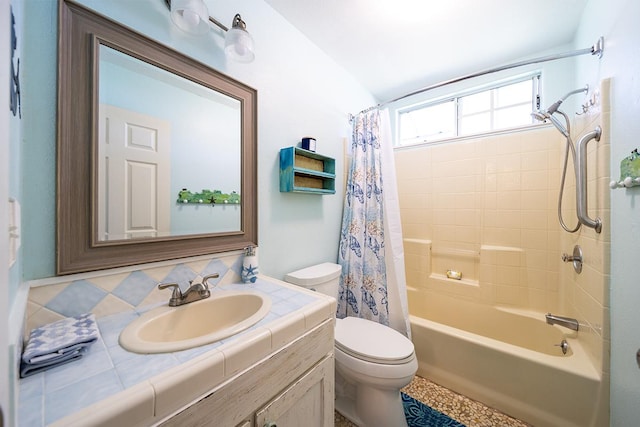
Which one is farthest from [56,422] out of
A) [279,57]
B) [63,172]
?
[279,57]

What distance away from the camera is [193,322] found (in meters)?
0.90

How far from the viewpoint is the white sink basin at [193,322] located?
0.63 m

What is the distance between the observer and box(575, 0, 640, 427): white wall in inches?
34.8

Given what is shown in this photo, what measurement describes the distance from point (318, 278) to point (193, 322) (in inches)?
27.5

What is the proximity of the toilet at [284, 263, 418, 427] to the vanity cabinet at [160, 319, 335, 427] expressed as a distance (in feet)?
1.00

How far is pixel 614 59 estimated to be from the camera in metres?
1.07

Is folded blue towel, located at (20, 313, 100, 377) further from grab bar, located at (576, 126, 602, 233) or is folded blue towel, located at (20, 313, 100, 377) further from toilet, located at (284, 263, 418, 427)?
grab bar, located at (576, 126, 602, 233)

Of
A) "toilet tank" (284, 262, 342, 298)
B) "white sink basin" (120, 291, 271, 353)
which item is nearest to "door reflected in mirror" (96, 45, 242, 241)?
"white sink basin" (120, 291, 271, 353)

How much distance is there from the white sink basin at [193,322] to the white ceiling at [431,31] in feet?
5.42

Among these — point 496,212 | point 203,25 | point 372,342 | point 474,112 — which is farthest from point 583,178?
point 203,25

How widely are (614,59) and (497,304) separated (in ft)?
5.31

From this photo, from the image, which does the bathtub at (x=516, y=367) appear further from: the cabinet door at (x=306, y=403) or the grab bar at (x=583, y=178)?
the cabinet door at (x=306, y=403)

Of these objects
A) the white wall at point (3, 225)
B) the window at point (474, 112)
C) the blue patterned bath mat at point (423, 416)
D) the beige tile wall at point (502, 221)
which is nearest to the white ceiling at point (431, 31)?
the window at point (474, 112)

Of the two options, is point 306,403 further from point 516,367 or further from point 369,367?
point 516,367
